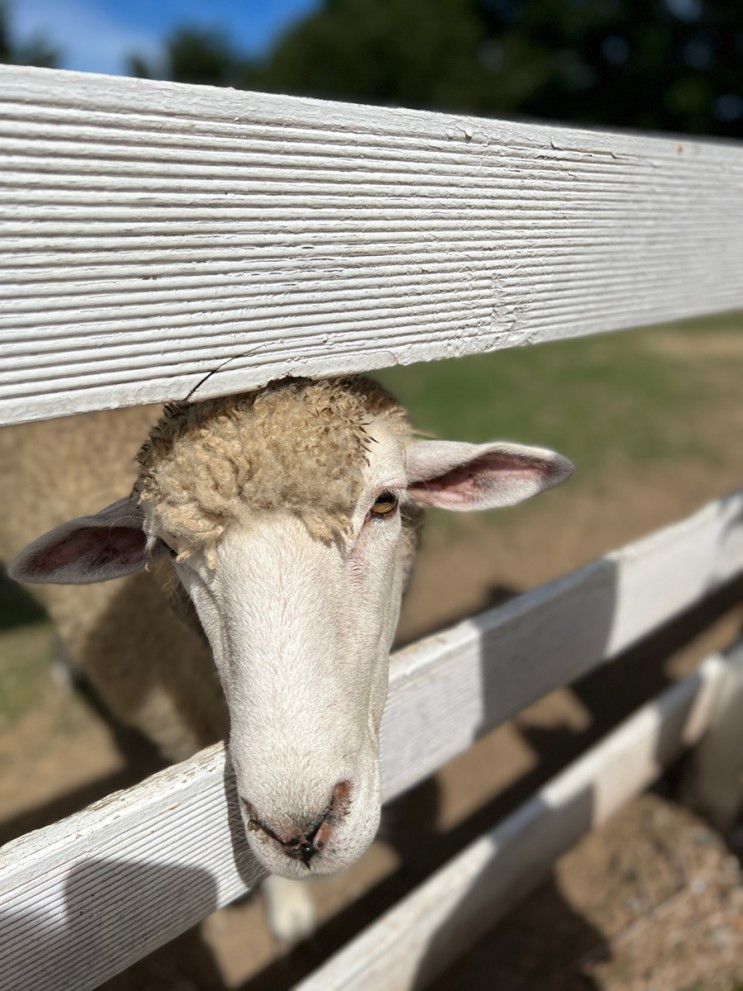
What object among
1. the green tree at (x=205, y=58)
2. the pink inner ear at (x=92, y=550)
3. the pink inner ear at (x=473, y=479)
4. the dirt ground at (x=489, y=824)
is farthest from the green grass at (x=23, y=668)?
the green tree at (x=205, y=58)

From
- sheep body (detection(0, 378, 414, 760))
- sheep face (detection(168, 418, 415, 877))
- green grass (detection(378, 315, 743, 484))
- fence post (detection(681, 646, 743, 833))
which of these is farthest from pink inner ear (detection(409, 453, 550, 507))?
green grass (detection(378, 315, 743, 484))

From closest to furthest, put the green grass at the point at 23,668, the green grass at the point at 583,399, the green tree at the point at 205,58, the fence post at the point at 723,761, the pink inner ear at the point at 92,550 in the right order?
the pink inner ear at the point at 92,550, the fence post at the point at 723,761, the green grass at the point at 23,668, the green grass at the point at 583,399, the green tree at the point at 205,58

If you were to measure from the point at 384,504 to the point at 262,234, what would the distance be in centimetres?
73

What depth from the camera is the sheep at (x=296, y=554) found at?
1.29 m

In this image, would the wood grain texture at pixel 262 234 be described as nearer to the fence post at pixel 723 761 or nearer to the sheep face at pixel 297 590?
the sheep face at pixel 297 590

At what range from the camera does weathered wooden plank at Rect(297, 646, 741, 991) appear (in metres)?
1.99

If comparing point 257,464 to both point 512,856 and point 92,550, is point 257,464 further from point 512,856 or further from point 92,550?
point 512,856

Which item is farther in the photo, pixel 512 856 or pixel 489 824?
pixel 489 824

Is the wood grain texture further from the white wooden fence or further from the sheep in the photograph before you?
the sheep

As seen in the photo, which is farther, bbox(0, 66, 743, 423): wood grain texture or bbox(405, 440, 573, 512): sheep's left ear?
bbox(405, 440, 573, 512): sheep's left ear

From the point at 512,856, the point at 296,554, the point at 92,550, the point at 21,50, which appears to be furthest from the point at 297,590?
the point at 21,50

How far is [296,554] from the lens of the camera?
1.38 meters

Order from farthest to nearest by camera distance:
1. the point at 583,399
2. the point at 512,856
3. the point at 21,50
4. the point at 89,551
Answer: the point at 21,50
the point at 583,399
the point at 512,856
the point at 89,551

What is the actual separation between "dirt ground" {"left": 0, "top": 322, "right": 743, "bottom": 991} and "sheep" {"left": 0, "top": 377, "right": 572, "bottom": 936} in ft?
5.47
